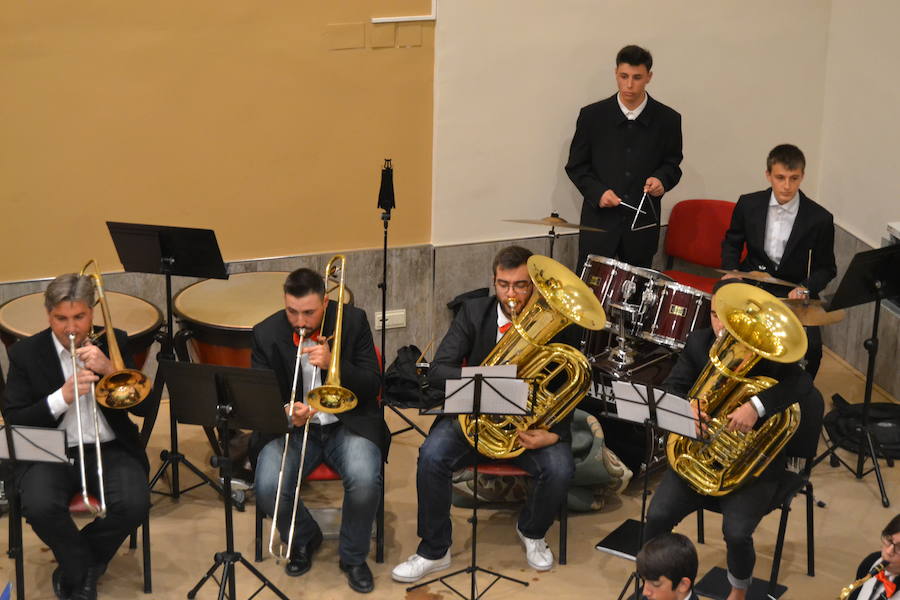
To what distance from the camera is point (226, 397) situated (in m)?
4.59

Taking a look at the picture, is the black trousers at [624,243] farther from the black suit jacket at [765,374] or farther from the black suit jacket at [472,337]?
the black suit jacket at [765,374]

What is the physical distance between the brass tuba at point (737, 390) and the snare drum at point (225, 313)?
203 cm

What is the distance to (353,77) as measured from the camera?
6.77 metres

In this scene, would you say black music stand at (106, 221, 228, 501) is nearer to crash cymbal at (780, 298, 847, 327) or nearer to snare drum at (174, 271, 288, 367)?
snare drum at (174, 271, 288, 367)

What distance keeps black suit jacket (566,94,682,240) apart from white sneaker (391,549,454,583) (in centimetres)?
245

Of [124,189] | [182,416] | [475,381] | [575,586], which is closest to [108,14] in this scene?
[124,189]

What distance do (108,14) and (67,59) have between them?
307mm

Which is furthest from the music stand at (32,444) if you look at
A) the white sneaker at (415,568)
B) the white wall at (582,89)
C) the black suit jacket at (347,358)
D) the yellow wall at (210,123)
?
the white wall at (582,89)

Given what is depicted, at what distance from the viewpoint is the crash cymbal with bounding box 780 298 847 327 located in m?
5.73

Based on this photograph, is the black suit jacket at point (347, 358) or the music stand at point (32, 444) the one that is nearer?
the music stand at point (32, 444)

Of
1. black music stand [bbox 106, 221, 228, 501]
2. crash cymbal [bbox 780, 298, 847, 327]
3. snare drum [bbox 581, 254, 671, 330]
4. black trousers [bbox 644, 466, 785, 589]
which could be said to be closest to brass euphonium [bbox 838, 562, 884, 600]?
black trousers [bbox 644, 466, 785, 589]

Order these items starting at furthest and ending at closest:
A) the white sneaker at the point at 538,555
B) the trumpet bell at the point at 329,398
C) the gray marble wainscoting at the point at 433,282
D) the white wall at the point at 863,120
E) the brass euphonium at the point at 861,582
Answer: the white wall at the point at 863,120, the gray marble wainscoting at the point at 433,282, the white sneaker at the point at 538,555, the trumpet bell at the point at 329,398, the brass euphonium at the point at 861,582

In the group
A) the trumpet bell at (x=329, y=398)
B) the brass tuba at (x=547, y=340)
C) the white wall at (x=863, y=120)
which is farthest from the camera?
the white wall at (x=863, y=120)

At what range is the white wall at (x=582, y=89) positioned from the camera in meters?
6.98
